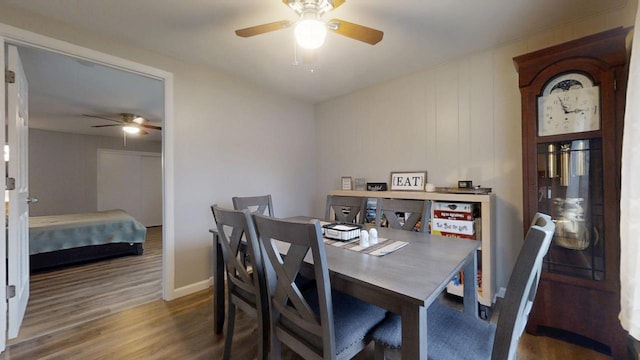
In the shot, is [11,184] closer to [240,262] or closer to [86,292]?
[86,292]

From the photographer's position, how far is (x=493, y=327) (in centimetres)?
115

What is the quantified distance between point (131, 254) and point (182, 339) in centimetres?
280

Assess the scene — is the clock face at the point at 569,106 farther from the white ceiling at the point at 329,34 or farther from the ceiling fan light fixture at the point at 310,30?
the ceiling fan light fixture at the point at 310,30

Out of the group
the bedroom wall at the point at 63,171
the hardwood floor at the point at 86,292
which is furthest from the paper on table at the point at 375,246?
the bedroom wall at the point at 63,171

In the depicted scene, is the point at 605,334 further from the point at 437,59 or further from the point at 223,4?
the point at 223,4

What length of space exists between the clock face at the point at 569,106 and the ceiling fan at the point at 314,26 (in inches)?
50.7

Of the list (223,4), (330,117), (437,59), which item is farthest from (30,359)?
(437,59)

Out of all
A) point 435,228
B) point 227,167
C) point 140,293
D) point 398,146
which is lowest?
point 140,293

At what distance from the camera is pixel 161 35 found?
6.96 feet

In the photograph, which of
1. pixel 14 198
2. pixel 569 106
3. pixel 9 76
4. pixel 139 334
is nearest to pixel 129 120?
pixel 9 76

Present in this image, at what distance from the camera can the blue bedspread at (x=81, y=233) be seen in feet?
10.6

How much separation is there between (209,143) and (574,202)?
3106mm

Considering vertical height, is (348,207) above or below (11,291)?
above

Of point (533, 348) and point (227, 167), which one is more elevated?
point (227, 167)
